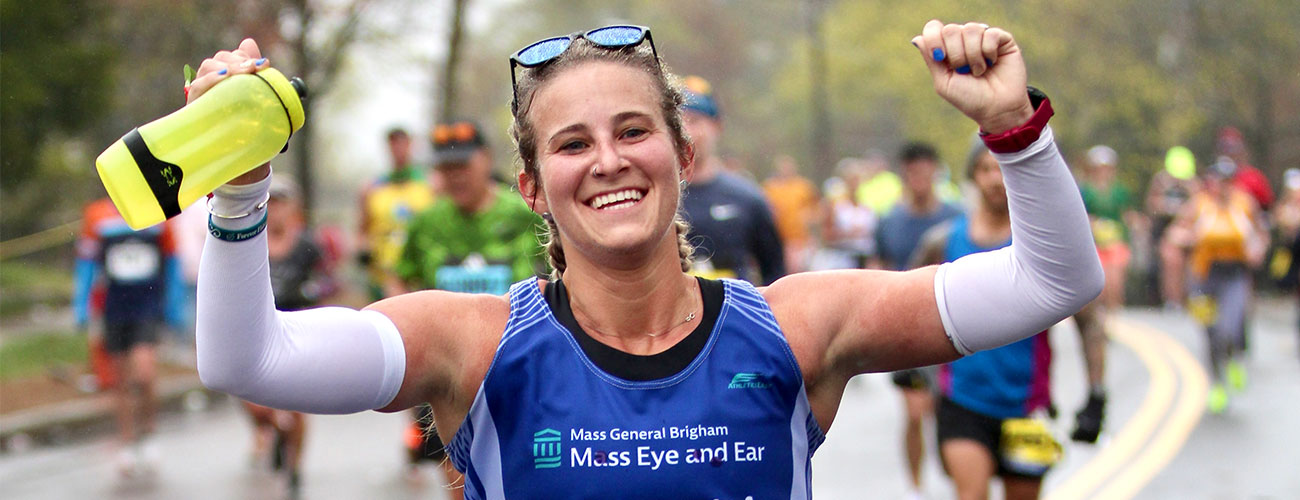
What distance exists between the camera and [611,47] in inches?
98.2

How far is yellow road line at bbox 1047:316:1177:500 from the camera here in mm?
8047

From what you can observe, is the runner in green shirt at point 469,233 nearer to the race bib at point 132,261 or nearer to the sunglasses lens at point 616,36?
the race bib at point 132,261

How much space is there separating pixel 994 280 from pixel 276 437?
682 cm

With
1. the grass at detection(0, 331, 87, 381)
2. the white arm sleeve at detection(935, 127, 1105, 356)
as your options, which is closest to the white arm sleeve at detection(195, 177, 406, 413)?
the white arm sleeve at detection(935, 127, 1105, 356)

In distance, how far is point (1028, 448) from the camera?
207 inches

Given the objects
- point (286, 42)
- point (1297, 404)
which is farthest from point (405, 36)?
point (1297, 404)

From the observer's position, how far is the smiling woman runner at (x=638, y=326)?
7.36 ft

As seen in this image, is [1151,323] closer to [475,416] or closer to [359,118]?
[475,416]

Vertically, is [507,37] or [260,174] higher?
[507,37]

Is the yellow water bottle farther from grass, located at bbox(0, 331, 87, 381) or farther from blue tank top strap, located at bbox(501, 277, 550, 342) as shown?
grass, located at bbox(0, 331, 87, 381)

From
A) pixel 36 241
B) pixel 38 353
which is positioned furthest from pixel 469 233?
pixel 36 241

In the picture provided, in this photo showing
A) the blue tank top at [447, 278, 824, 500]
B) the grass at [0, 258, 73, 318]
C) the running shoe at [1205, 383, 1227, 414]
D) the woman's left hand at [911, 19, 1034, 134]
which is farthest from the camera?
the grass at [0, 258, 73, 318]

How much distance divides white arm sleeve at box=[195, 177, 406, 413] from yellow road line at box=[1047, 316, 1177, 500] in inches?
244

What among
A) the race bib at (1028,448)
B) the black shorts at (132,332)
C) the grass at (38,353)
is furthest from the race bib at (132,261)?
the race bib at (1028,448)
